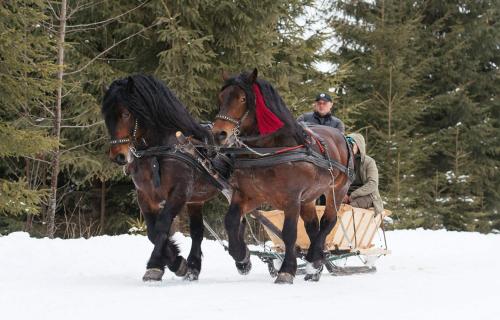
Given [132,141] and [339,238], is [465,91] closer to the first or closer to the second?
[339,238]

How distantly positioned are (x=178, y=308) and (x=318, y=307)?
967 mm

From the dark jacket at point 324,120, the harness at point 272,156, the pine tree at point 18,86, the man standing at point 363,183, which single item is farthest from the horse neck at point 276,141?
the pine tree at point 18,86

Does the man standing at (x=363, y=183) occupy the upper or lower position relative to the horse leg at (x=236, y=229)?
upper

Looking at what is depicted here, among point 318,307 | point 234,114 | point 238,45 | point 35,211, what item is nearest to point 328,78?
point 238,45

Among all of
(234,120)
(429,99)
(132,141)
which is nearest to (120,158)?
(132,141)

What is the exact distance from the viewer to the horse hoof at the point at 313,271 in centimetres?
745

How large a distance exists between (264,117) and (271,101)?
0.17 m

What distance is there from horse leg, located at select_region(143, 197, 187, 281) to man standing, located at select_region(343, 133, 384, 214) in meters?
3.02

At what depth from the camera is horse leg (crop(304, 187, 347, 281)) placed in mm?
7482

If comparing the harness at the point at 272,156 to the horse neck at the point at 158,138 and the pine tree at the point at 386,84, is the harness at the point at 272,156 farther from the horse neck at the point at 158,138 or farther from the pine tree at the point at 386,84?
the pine tree at the point at 386,84

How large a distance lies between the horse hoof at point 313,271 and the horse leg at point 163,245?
1414mm

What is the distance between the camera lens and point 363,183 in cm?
942

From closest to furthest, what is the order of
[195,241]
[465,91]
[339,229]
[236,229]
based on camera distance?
[236,229], [195,241], [339,229], [465,91]

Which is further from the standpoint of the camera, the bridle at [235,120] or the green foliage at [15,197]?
the green foliage at [15,197]
